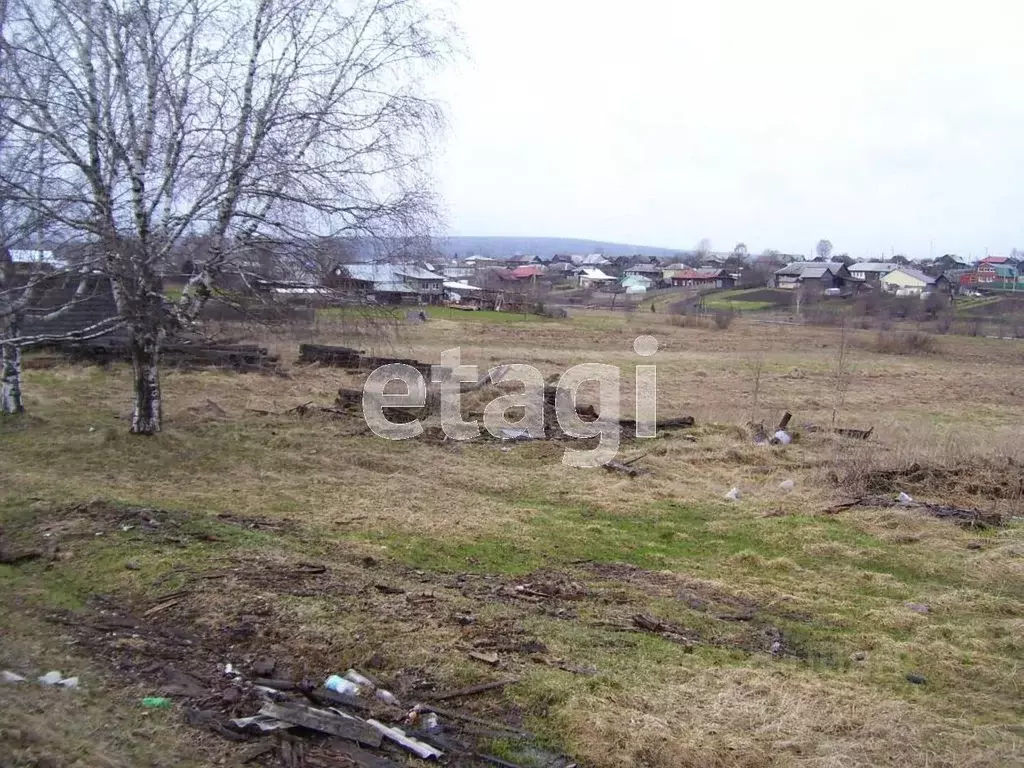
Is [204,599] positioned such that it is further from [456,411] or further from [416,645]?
[456,411]

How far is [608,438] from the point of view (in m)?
12.5

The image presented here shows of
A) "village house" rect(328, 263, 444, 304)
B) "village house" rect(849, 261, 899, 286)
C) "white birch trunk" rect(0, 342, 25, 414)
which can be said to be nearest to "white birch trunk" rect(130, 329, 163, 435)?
"white birch trunk" rect(0, 342, 25, 414)

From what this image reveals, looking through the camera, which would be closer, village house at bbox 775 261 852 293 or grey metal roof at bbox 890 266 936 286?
village house at bbox 775 261 852 293

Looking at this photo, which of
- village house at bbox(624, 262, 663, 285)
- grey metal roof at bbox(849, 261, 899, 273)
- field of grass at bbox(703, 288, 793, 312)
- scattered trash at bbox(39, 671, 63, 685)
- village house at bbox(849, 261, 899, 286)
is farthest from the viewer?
village house at bbox(624, 262, 663, 285)

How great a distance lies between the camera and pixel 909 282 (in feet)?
212

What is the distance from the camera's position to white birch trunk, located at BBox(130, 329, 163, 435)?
9.85m

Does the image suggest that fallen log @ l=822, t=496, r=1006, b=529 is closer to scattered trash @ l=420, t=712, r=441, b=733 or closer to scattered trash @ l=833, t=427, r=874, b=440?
scattered trash @ l=833, t=427, r=874, b=440

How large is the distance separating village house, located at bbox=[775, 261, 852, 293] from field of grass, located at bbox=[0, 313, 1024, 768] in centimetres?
5382

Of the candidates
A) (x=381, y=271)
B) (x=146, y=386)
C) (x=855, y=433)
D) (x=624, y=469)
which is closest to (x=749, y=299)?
(x=855, y=433)

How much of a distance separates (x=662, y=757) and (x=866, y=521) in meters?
5.79

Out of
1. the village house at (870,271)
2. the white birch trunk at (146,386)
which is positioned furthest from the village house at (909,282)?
the white birch trunk at (146,386)

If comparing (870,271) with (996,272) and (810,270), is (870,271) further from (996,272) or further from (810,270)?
(996,272)

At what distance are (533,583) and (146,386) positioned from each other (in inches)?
249

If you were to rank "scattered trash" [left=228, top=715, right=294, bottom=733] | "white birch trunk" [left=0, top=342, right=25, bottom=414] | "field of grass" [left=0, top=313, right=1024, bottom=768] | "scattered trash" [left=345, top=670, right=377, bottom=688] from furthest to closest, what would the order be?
"white birch trunk" [left=0, top=342, right=25, bottom=414]
"scattered trash" [left=345, top=670, right=377, bottom=688]
"field of grass" [left=0, top=313, right=1024, bottom=768]
"scattered trash" [left=228, top=715, right=294, bottom=733]
